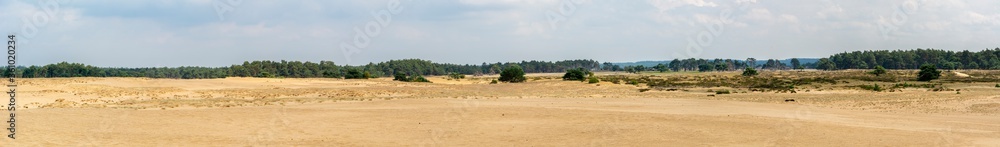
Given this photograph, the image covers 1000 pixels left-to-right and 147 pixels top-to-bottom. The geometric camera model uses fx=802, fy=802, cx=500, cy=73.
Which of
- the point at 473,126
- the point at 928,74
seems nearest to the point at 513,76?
the point at 928,74

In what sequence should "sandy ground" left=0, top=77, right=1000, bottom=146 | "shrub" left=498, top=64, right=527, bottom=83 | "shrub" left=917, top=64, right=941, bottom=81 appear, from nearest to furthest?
"sandy ground" left=0, top=77, right=1000, bottom=146
"shrub" left=498, top=64, right=527, bottom=83
"shrub" left=917, top=64, right=941, bottom=81

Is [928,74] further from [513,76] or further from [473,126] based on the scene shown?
[473,126]

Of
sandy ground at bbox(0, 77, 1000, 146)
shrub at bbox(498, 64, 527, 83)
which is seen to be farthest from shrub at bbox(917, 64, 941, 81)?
sandy ground at bbox(0, 77, 1000, 146)

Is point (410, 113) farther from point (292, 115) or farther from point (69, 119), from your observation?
point (69, 119)

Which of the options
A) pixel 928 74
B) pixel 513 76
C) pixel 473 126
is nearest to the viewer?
pixel 473 126

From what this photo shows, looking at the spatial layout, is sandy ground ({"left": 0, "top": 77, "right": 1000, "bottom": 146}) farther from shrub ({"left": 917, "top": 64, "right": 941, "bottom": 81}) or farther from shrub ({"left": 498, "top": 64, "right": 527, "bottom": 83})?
shrub ({"left": 917, "top": 64, "right": 941, "bottom": 81})

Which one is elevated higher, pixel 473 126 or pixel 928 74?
pixel 928 74

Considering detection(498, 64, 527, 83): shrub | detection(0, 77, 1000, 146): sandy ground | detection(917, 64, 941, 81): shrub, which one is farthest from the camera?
detection(917, 64, 941, 81): shrub

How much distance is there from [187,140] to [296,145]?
3.16 m

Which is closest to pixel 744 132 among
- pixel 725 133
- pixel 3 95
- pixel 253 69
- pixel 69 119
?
pixel 725 133

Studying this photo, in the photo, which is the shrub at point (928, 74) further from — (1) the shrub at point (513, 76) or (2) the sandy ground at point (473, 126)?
(2) the sandy ground at point (473, 126)

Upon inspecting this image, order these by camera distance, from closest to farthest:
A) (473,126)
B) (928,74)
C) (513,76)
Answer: (473,126) → (513,76) → (928,74)

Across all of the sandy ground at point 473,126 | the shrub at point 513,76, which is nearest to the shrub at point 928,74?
the shrub at point 513,76

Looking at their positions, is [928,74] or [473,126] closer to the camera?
[473,126]
